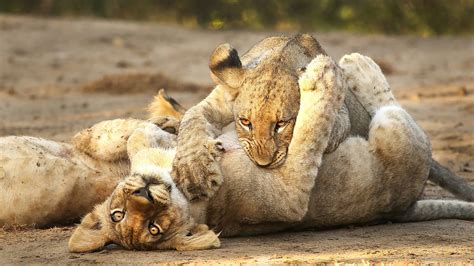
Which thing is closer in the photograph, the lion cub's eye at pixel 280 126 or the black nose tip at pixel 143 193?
the black nose tip at pixel 143 193

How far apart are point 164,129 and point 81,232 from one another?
106cm

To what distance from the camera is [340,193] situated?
5555mm

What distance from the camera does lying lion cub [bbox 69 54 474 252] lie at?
4965 mm

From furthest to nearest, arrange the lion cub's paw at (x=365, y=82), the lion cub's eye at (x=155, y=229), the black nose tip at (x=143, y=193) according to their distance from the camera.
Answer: the lion cub's paw at (x=365, y=82) < the lion cub's eye at (x=155, y=229) < the black nose tip at (x=143, y=193)

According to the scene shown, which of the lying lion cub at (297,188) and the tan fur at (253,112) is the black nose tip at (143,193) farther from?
the tan fur at (253,112)

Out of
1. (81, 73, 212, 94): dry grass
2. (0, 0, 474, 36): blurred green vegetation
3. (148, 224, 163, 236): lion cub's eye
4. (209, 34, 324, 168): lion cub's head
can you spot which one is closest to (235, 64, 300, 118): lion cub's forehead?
(209, 34, 324, 168): lion cub's head

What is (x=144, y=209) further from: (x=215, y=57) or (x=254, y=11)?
(x=254, y=11)

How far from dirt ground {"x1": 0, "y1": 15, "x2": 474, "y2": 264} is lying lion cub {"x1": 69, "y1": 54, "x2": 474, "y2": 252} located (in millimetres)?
82

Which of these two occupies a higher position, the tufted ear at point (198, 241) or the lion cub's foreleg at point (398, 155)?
the lion cub's foreleg at point (398, 155)

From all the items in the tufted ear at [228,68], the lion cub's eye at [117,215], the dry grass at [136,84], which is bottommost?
the lion cub's eye at [117,215]

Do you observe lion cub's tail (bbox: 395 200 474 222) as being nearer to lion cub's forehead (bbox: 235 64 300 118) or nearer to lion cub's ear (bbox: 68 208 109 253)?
lion cub's forehead (bbox: 235 64 300 118)

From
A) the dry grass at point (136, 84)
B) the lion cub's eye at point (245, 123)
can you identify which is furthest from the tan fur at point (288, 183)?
the dry grass at point (136, 84)

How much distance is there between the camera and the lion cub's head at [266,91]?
5.26 m

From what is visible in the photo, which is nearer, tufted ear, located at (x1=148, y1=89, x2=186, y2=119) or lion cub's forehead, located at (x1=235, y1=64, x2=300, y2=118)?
lion cub's forehead, located at (x1=235, y1=64, x2=300, y2=118)
